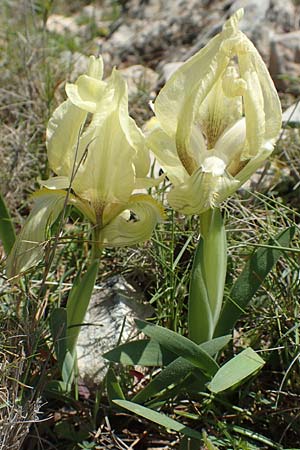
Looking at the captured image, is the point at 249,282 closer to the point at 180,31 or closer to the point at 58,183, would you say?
the point at 58,183

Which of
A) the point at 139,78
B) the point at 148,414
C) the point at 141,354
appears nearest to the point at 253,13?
the point at 139,78

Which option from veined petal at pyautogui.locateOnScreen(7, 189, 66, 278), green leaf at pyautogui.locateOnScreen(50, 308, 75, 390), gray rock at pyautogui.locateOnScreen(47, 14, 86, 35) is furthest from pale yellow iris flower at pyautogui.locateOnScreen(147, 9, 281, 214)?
gray rock at pyautogui.locateOnScreen(47, 14, 86, 35)

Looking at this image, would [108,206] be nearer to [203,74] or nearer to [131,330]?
[203,74]

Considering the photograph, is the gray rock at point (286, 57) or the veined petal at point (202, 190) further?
the gray rock at point (286, 57)

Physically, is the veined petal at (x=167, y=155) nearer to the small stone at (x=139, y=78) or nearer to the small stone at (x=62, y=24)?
the small stone at (x=139, y=78)

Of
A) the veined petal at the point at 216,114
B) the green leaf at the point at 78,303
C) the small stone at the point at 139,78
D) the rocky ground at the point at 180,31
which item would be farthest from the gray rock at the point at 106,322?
the rocky ground at the point at 180,31

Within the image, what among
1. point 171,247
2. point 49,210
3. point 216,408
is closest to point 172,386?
point 216,408
